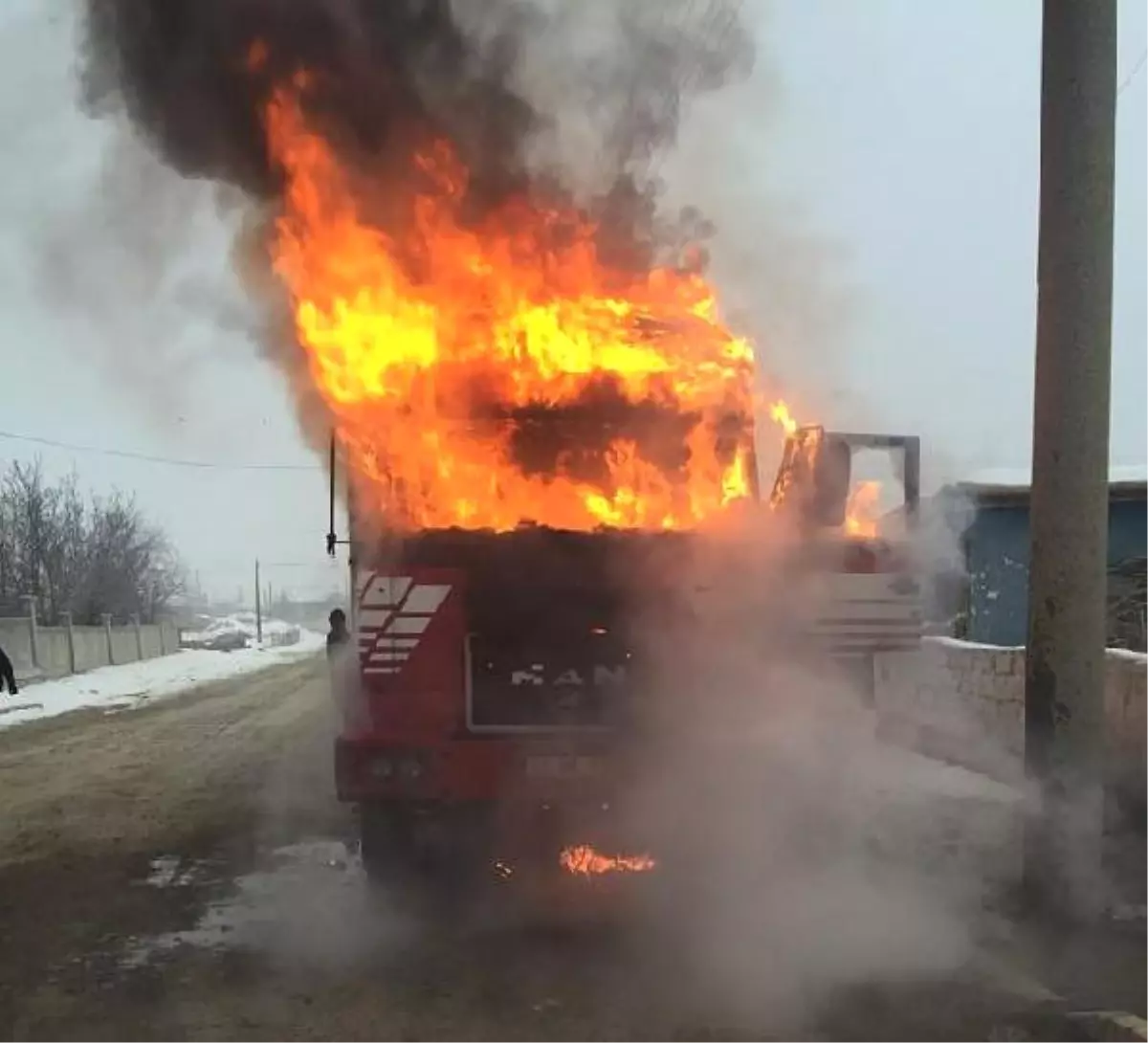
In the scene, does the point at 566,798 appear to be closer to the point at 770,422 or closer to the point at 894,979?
the point at 894,979

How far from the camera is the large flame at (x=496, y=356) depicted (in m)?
7.55

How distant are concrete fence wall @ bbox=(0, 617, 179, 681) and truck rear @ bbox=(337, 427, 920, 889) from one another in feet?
87.7

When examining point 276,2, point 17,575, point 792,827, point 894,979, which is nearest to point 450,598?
point 792,827

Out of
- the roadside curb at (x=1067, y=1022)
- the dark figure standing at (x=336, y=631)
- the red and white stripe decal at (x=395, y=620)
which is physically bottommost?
the roadside curb at (x=1067, y=1022)

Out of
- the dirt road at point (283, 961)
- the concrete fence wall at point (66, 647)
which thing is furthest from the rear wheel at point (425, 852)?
the concrete fence wall at point (66, 647)

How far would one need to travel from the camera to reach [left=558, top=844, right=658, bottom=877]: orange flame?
24.1 ft

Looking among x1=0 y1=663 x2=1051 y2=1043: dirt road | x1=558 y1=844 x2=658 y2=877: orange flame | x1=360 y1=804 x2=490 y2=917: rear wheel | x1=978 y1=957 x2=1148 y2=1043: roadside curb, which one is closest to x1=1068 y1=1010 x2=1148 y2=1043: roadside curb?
x1=978 y1=957 x2=1148 y2=1043: roadside curb

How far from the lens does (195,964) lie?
593 centimetres

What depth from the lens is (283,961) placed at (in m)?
5.94

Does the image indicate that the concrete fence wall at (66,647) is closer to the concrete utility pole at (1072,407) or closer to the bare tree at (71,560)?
the bare tree at (71,560)

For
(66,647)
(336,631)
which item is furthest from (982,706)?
(66,647)

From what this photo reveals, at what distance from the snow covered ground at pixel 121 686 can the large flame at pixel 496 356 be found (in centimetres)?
1494

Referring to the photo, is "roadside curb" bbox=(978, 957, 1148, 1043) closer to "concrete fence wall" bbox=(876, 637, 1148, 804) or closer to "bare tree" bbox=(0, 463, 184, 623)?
"concrete fence wall" bbox=(876, 637, 1148, 804)

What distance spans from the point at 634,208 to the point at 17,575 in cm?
4458
